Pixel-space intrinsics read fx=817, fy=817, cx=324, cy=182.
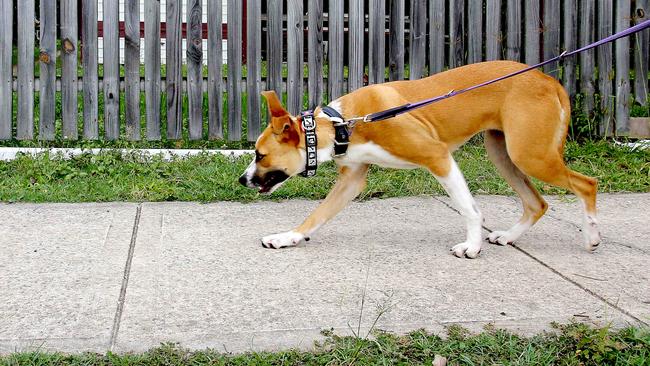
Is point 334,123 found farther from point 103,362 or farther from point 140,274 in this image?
point 103,362

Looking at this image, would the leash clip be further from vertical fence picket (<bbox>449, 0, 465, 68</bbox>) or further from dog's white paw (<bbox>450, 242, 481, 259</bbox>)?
vertical fence picket (<bbox>449, 0, 465, 68</bbox>)

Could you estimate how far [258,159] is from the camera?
16.0 ft

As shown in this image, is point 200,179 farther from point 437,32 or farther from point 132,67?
point 437,32

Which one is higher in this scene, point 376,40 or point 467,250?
point 376,40

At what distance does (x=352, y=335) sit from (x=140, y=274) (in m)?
1.38

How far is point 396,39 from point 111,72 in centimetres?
264

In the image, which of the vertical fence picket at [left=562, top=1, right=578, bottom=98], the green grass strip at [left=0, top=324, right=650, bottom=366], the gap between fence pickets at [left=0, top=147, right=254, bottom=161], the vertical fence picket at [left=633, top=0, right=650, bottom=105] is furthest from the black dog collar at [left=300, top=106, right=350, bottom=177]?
the vertical fence picket at [left=633, top=0, right=650, bottom=105]

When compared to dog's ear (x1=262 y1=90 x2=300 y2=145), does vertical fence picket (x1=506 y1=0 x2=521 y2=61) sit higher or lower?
higher

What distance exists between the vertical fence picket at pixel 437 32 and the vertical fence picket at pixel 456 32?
0.29ft

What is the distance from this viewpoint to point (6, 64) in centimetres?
727

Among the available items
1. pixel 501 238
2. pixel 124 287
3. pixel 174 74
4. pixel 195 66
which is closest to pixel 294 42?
pixel 195 66

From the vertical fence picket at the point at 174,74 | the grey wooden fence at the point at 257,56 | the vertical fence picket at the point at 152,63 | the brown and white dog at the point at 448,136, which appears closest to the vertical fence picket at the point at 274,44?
the grey wooden fence at the point at 257,56

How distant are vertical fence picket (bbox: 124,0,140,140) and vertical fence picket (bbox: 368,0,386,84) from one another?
2.12 meters

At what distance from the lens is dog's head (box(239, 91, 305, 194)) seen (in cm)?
473
